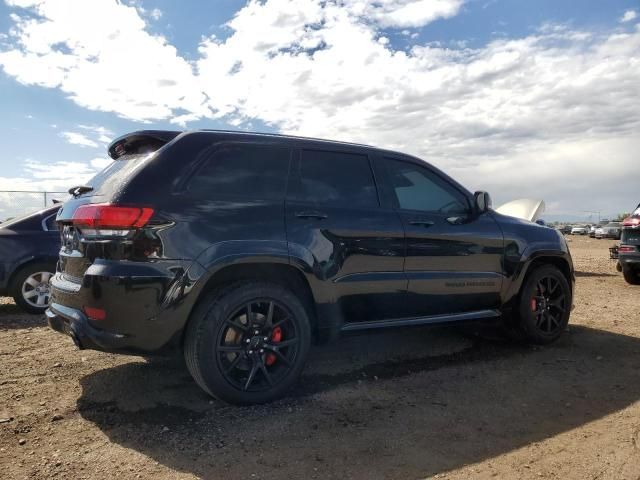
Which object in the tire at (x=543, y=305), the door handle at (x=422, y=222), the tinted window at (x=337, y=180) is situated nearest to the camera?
the tinted window at (x=337, y=180)

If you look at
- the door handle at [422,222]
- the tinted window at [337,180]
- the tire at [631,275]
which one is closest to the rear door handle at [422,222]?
the door handle at [422,222]

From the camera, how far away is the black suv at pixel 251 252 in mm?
3119

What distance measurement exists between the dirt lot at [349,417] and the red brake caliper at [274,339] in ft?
0.97

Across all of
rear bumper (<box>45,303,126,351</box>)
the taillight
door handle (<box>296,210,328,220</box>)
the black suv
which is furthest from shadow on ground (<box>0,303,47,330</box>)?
door handle (<box>296,210,328,220</box>)

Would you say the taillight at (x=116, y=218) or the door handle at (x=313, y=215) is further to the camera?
the door handle at (x=313, y=215)

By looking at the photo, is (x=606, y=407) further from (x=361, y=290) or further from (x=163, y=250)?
(x=163, y=250)

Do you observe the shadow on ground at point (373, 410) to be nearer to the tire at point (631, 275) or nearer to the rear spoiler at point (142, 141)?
the rear spoiler at point (142, 141)

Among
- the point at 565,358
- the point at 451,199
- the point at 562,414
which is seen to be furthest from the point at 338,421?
the point at 565,358

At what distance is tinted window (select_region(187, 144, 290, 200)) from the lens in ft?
11.1

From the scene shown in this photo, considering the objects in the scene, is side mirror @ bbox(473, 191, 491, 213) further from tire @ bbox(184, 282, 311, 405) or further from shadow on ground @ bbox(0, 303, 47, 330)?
shadow on ground @ bbox(0, 303, 47, 330)

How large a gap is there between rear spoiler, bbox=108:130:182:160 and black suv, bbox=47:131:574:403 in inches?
0.5

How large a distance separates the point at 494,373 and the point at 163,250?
113 inches

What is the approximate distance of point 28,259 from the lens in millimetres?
6523

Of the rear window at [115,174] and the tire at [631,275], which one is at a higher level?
the rear window at [115,174]
